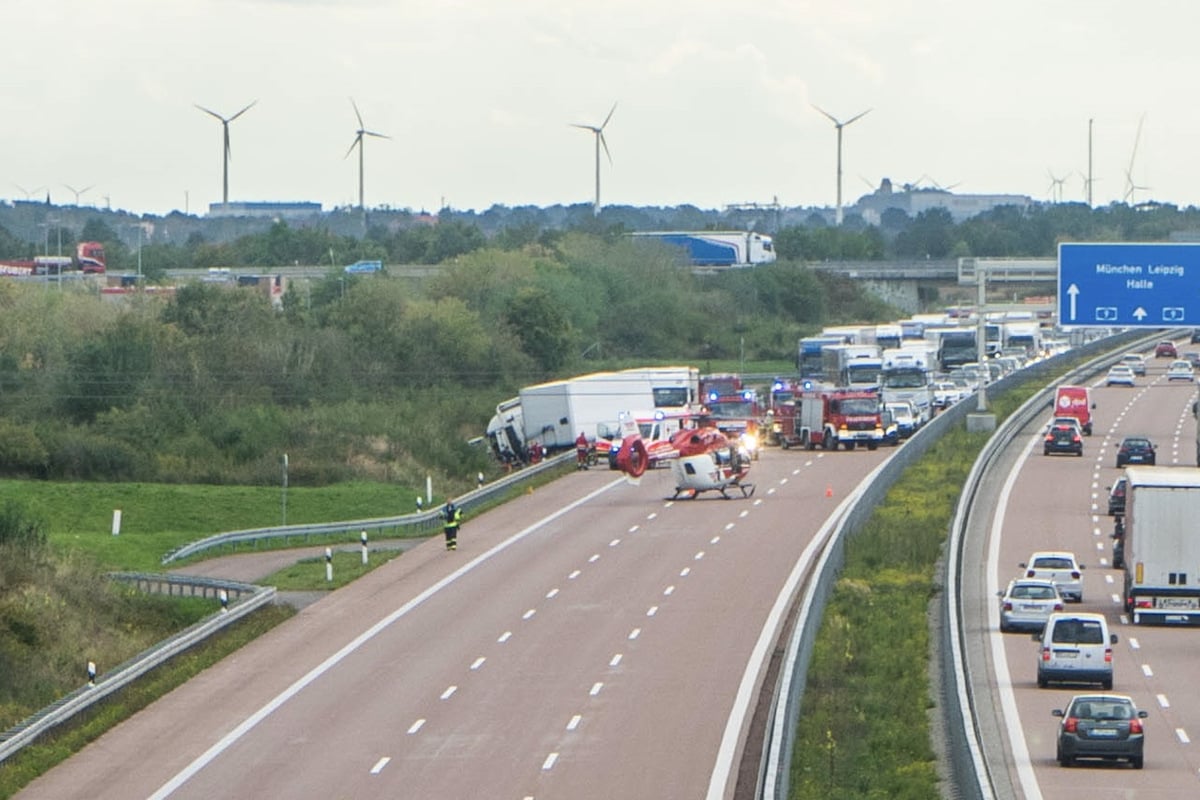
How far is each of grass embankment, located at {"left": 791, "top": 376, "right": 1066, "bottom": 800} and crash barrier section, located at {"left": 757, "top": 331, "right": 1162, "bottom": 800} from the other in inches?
16.0

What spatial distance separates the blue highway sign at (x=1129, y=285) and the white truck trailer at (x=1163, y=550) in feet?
77.5

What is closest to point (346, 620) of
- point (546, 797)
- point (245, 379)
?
point (546, 797)

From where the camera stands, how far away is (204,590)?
171 ft

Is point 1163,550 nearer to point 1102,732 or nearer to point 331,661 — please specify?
point 1102,732

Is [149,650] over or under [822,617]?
under

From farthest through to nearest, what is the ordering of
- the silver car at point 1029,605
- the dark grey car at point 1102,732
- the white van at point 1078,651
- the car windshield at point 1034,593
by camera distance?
the car windshield at point 1034,593 < the silver car at point 1029,605 < the white van at point 1078,651 < the dark grey car at point 1102,732

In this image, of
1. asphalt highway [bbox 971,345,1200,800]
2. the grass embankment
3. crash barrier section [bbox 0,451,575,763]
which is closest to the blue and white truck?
asphalt highway [bbox 971,345,1200,800]

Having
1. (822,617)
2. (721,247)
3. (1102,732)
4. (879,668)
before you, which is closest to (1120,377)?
(822,617)

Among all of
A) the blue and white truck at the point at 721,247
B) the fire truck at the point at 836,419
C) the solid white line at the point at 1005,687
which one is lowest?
the solid white line at the point at 1005,687

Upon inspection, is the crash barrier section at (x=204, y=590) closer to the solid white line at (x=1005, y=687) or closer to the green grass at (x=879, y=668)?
the green grass at (x=879, y=668)

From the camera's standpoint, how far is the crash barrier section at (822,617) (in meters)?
27.0

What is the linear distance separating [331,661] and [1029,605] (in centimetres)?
1420

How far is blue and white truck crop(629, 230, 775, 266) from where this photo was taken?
179125mm

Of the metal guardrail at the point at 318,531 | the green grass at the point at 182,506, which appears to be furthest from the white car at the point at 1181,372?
the metal guardrail at the point at 318,531
